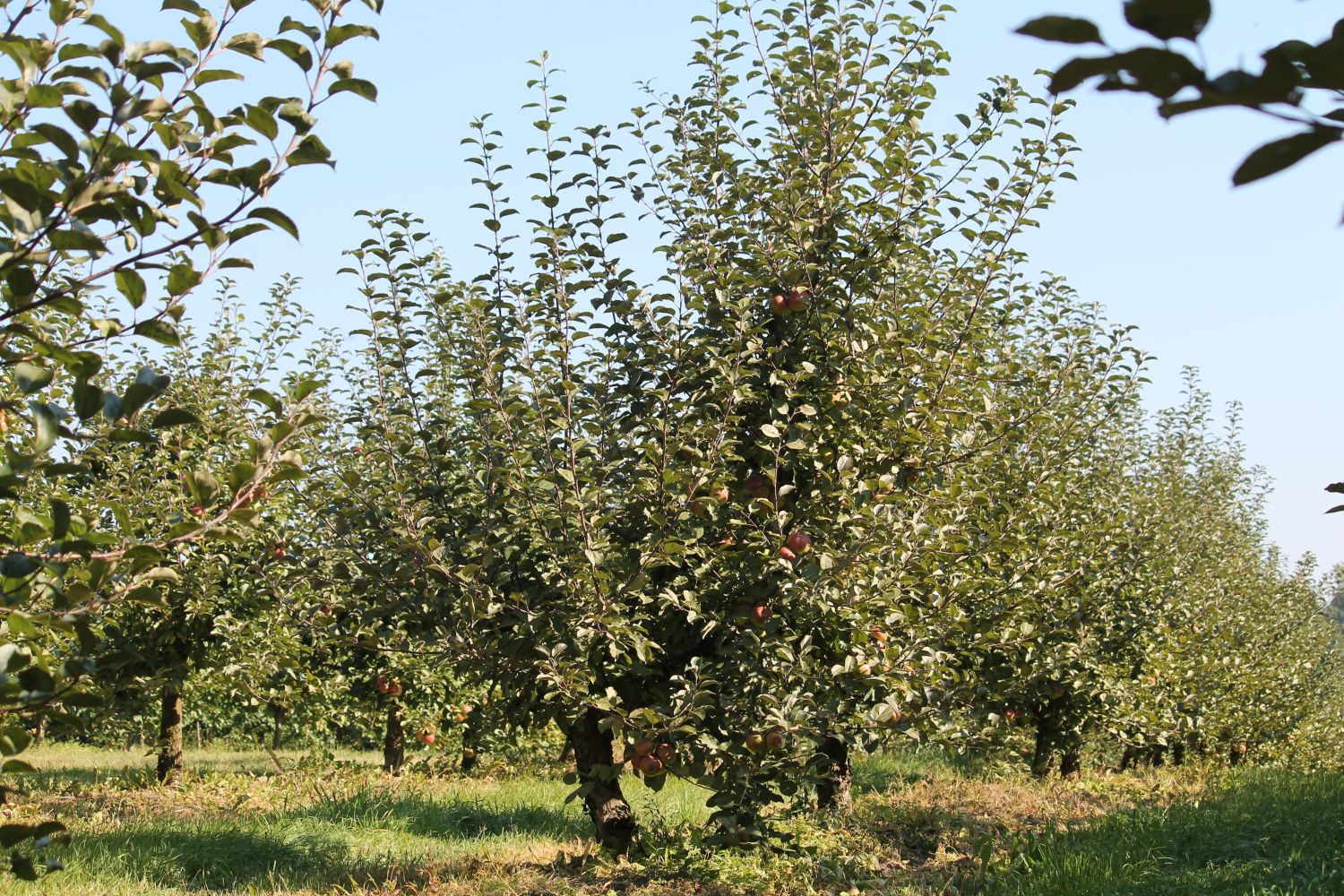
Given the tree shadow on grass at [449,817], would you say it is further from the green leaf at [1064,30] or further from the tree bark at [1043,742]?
the green leaf at [1064,30]

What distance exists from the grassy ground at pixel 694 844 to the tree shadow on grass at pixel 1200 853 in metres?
0.02

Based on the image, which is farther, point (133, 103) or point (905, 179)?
point (905, 179)

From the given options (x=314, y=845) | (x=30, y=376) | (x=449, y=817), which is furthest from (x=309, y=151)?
(x=449, y=817)

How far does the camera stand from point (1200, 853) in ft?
19.9

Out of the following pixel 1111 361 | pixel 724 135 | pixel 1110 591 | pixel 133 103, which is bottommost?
pixel 1110 591

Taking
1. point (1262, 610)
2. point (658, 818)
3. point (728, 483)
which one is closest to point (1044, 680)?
point (658, 818)

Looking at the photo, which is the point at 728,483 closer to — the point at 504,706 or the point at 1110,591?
the point at 504,706

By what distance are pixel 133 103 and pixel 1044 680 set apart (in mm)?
9888

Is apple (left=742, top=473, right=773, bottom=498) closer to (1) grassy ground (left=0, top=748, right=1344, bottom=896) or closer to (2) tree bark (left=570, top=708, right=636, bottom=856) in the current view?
(2) tree bark (left=570, top=708, right=636, bottom=856)

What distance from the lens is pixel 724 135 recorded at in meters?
6.25

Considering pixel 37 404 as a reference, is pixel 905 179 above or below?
above

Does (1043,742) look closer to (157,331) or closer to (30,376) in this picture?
(157,331)

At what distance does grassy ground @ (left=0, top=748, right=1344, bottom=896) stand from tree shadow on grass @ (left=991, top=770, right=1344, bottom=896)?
0.02 meters

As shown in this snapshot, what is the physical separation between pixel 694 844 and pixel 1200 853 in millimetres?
2961
